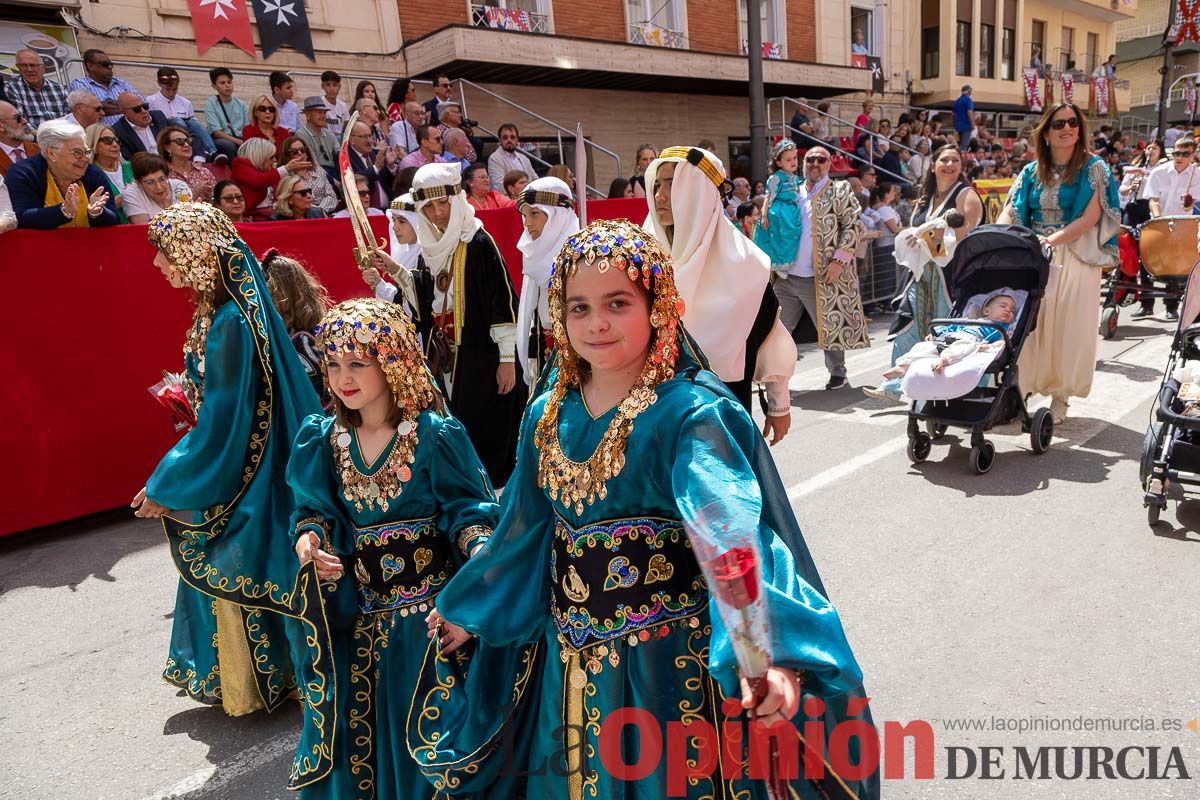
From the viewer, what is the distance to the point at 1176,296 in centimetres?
971

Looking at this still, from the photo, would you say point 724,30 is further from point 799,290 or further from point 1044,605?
point 1044,605

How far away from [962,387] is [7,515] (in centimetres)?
610

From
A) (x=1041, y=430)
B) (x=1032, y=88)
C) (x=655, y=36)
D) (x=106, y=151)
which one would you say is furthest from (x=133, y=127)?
(x=1032, y=88)

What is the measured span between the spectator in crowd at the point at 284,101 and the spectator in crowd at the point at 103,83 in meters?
1.62

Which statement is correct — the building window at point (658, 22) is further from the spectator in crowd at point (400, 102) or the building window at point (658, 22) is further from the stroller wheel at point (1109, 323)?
the stroller wheel at point (1109, 323)

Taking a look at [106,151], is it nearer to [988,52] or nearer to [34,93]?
[34,93]

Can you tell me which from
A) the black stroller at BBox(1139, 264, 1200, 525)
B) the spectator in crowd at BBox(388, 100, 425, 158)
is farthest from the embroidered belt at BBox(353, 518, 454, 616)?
the spectator in crowd at BBox(388, 100, 425, 158)

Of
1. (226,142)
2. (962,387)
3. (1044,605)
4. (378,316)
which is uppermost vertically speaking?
(226,142)

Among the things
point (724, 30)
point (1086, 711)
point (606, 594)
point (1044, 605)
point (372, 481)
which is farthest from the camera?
point (724, 30)

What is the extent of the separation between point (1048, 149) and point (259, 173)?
6892mm

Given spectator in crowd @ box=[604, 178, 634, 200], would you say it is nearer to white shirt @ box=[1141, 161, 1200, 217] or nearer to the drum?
the drum

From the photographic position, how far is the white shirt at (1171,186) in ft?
Answer: 37.3

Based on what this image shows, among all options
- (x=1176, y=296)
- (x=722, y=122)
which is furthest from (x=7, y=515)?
(x=722, y=122)

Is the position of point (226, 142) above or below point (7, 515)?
above
